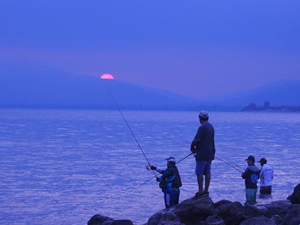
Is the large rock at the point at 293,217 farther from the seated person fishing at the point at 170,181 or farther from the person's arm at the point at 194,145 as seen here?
the seated person fishing at the point at 170,181

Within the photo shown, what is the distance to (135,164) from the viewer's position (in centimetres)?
2831

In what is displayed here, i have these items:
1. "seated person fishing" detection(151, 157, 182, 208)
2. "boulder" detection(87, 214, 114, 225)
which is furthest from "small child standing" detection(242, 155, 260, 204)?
"boulder" detection(87, 214, 114, 225)

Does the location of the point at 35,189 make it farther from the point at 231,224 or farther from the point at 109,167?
the point at 231,224

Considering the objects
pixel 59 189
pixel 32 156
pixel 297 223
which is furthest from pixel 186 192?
pixel 32 156

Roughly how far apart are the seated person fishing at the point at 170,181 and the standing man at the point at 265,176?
3781mm

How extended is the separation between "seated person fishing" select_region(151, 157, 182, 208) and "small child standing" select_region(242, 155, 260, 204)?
2453 millimetres

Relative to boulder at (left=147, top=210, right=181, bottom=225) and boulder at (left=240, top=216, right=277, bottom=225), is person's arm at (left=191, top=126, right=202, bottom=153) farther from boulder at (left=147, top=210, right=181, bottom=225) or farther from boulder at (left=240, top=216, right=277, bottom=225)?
boulder at (left=240, top=216, right=277, bottom=225)

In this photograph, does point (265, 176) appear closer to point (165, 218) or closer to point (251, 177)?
point (251, 177)

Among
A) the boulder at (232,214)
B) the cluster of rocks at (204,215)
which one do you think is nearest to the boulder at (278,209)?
the cluster of rocks at (204,215)

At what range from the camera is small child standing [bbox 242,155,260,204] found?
14688mm

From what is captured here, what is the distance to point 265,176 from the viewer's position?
642 inches

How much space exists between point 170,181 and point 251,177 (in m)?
2.82

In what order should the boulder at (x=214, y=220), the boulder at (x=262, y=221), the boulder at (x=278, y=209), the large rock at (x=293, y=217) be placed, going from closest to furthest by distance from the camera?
1. the boulder at (x=262, y=221)
2. the large rock at (x=293, y=217)
3. the boulder at (x=214, y=220)
4. the boulder at (x=278, y=209)

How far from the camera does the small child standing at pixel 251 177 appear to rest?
48.2 feet
